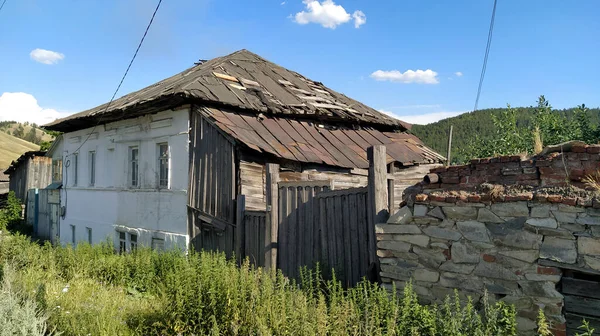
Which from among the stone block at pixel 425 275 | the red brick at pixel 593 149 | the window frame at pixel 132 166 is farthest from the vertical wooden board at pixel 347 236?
the window frame at pixel 132 166

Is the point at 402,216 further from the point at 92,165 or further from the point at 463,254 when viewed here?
the point at 92,165

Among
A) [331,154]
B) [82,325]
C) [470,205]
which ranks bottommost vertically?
[82,325]

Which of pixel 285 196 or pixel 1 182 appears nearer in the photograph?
pixel 285 196

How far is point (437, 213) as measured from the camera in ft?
16.2

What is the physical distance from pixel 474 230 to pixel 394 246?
103 centimetres

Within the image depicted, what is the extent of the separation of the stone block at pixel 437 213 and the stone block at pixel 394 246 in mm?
504

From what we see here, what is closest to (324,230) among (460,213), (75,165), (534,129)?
(460,213)

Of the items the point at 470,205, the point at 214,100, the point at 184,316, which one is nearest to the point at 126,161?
the point at 214,100

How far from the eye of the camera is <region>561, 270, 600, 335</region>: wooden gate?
401 centimetres

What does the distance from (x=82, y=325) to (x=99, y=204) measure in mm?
9761

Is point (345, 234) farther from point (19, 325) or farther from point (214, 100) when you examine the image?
point (214, 100)

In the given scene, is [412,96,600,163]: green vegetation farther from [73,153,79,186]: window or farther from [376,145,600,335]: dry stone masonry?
[73,153,79,186]: window

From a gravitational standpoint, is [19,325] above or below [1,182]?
below

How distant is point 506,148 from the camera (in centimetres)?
1338
